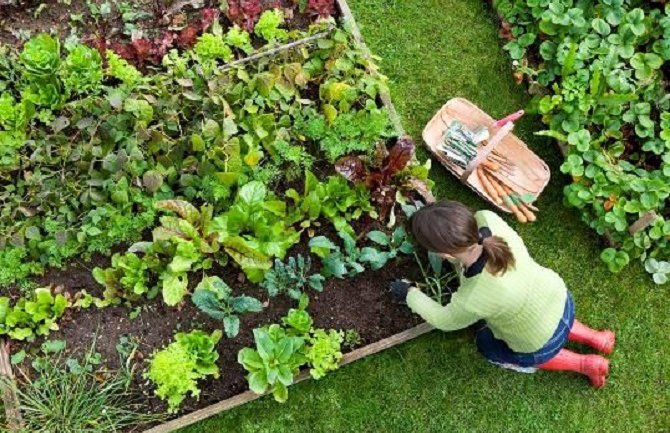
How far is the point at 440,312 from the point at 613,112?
66.3 inches

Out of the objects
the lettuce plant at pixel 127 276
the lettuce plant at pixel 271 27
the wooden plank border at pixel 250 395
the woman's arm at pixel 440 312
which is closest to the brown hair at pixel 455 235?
the woman's arm at pixel 440 312

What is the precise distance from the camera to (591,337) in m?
4.71

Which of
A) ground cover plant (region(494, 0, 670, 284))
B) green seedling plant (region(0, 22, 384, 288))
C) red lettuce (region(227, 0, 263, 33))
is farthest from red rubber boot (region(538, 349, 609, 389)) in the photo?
red lettuce (region(227, 0, 263, 33))

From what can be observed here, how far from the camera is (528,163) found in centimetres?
503

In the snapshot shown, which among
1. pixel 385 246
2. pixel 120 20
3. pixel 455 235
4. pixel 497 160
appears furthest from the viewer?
pixel 120 20

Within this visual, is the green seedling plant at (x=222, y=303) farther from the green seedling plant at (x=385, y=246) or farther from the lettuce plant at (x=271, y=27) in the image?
the lettuce plant at (x=271, y=27)

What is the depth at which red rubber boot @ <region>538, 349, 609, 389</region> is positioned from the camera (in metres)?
4.60

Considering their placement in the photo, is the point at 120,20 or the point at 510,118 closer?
the point at 510,118

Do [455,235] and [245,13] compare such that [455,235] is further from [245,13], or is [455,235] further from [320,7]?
[245,13]

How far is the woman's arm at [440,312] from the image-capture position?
4.16 metres

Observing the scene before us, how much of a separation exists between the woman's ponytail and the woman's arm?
1.09ft

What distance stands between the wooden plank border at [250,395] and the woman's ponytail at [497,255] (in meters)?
0.92

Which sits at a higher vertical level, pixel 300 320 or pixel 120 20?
pixel 120 20

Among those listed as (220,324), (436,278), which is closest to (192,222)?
(220,324)
